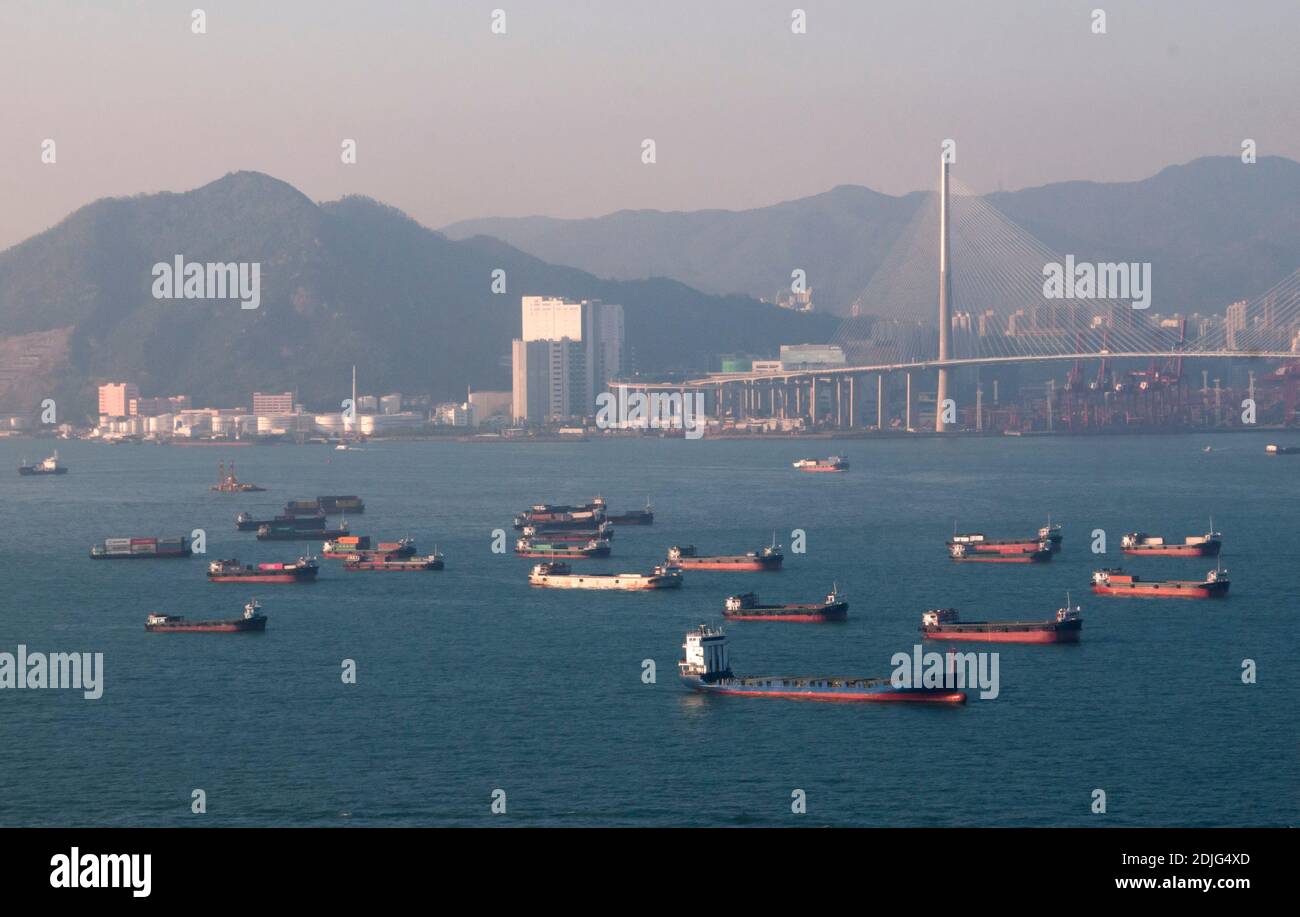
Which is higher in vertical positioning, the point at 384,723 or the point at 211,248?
the point at 211,248

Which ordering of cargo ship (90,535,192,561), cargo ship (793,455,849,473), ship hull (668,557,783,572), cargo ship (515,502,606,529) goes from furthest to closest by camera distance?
cargo ship (793,455,849,473) → cargo ship (515,502,606,529) → cargo ship (90,535,192,561) → ship hull (668,557,783,572)

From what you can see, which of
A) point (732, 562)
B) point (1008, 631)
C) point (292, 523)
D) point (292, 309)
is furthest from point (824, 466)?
point (292, 309)

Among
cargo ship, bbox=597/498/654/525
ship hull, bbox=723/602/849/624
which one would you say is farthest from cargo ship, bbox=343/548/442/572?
cargo ship, bbox=597/498/654/525

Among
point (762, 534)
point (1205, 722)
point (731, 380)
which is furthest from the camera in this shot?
point (731, 380)

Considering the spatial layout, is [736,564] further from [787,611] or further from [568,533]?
[568,533]

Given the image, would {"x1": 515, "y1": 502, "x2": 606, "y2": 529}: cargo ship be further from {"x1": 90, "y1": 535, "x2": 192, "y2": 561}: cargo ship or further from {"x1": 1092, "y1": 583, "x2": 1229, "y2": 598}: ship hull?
{"x1": 1092, "y1": 583, "x2": 1229, "y2": 598}: ship hull

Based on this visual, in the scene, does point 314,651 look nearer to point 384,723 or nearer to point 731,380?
point 384,723

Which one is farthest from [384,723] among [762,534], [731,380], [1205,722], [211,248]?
[211,248]

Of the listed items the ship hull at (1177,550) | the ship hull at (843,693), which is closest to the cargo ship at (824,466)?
the ship hull at (1177,550)
